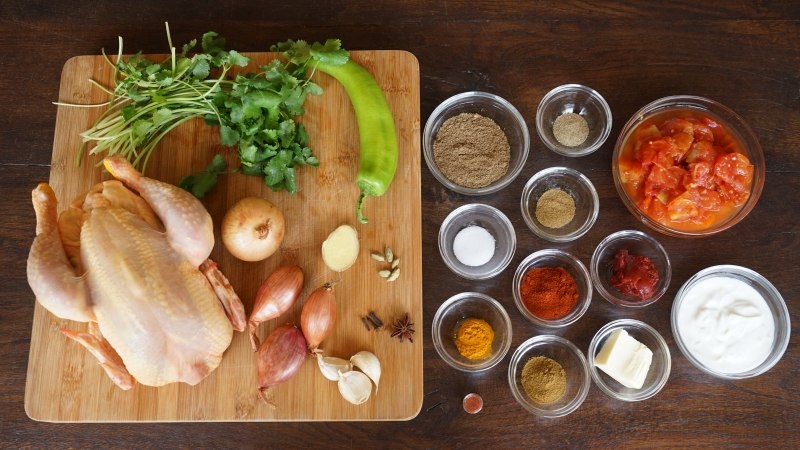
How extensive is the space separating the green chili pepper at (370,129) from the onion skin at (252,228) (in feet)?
0.91

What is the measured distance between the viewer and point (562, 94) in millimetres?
2211

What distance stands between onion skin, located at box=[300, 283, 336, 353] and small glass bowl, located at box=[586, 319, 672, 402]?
908mm

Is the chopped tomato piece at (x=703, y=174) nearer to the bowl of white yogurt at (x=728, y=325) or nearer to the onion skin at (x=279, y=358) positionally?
the bowl of white yogurt at (x=728, y=325)

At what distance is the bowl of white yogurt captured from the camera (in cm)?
200

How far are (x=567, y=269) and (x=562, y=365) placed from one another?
34 cm

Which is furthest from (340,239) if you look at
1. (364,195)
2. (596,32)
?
(596,32)

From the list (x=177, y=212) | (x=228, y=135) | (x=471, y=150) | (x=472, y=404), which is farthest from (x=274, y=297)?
(x=471, y=150)

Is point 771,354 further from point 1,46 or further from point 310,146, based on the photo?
point 1,46

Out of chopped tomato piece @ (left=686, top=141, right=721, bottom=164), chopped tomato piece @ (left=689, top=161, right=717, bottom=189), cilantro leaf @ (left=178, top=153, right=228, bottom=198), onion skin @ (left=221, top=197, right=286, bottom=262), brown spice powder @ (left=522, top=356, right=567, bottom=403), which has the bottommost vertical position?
brown spice powder @ (left=522, top=356, right=567, bottom=403)

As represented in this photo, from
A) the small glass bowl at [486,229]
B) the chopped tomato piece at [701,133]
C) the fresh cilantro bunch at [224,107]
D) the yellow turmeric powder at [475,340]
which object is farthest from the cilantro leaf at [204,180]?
the chopped tomato piece at [701,133]

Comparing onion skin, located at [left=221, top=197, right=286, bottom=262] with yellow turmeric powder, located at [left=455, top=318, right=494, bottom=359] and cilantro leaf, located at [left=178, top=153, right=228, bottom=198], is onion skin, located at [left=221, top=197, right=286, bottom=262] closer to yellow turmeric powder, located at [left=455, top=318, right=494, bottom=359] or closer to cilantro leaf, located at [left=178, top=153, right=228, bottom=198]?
cilantro leaf, located at [left=178, top=153, right=228, bottom=198]

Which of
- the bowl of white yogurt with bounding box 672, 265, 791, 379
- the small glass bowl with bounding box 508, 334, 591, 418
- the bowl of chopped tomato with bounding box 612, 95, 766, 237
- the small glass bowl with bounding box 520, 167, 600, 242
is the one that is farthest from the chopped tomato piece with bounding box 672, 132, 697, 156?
the small glass bowl with bounding box 508, 334, 591, 418

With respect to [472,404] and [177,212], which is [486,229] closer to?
[472,404]

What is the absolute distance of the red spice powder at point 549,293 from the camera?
2.03 m
